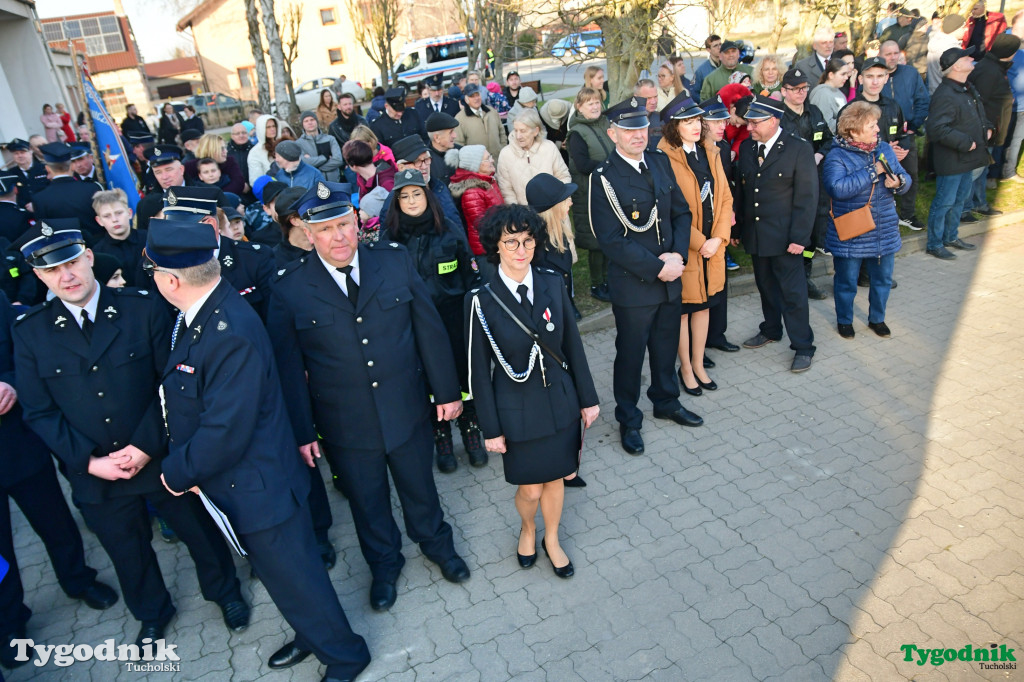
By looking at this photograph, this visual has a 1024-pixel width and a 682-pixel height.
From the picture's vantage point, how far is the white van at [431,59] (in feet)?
93.1

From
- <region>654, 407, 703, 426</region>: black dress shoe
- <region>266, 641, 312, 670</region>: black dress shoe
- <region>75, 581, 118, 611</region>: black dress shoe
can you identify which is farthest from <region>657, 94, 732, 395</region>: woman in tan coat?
<region>75, 581, 118, 611</region>: black dress shoe

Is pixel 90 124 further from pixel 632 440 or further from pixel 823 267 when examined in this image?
pixel 823 267

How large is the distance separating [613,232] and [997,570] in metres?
2.89

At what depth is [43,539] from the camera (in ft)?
12.7

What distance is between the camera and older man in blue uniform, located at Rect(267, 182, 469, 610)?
3.36 m

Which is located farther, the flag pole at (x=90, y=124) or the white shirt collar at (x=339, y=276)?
the flag pole at (x=90, y=124)

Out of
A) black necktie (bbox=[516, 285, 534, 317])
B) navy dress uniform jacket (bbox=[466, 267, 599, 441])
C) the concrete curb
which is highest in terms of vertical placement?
black necktie (bbox=[516, 285, 534, 317])

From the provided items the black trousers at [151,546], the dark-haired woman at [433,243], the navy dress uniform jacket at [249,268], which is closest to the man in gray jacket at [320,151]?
the navy dress uniform jacket at [249,268]

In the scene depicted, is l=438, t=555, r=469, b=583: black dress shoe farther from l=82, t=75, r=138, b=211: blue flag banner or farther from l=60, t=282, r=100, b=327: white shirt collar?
l=82, t=75, r=138, b=211: blue flag banner

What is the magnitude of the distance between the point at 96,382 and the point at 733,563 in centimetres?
339

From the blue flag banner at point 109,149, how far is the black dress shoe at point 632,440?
18.7 feet

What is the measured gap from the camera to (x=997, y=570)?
356 cm

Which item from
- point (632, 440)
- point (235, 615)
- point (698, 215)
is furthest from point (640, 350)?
point (235, 615)

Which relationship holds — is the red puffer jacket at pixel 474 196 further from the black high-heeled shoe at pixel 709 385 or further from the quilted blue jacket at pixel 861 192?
the quilted blue jacket at pixel 861 192
